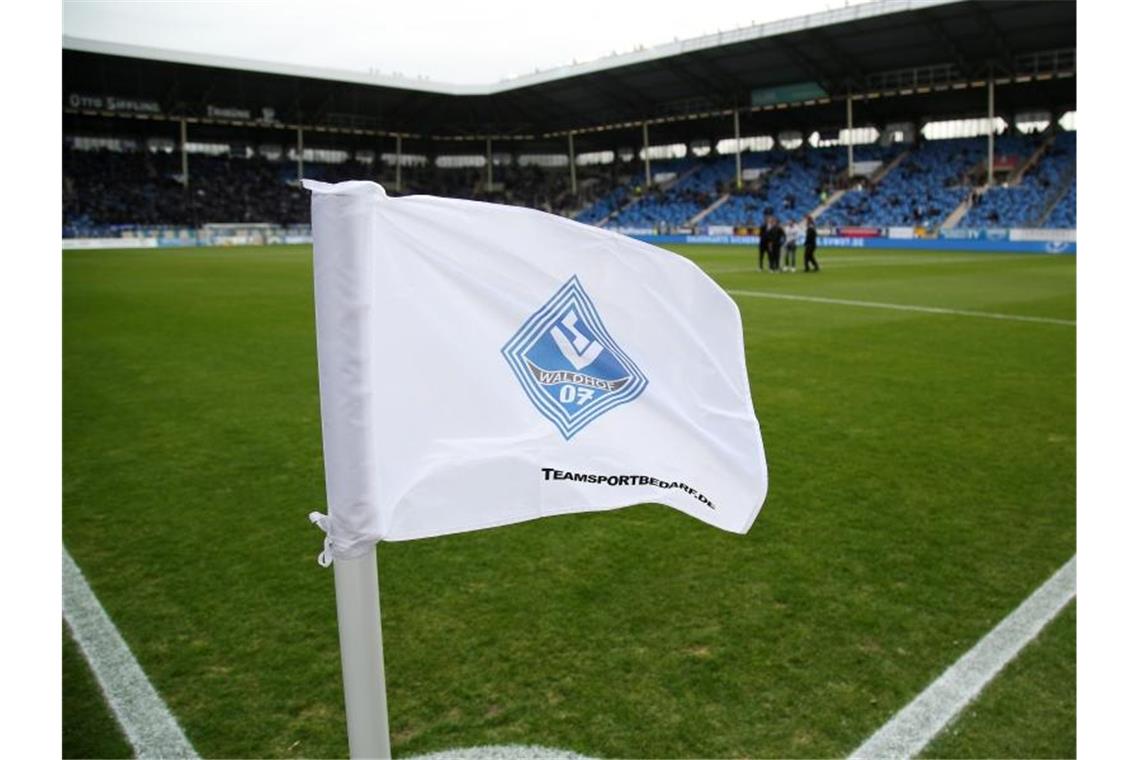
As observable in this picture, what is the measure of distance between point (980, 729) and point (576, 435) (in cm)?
213

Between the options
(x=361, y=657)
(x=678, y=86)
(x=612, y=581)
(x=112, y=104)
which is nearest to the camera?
(x=361, y=657)

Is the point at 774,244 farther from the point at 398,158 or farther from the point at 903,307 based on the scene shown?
the point at 398,158

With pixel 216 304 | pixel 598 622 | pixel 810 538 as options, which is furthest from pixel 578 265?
pixel 216 304

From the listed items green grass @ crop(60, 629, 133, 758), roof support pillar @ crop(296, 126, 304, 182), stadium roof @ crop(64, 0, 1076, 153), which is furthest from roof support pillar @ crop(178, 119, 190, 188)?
green grass @ crop(60, 629, 133, 758)

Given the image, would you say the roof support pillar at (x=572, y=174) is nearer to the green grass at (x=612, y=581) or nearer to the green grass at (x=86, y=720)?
the green grass at (x=612, y=581)

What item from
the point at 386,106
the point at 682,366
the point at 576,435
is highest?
the point at 386,106

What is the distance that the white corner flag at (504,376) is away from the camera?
199 cm

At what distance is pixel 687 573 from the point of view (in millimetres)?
4836

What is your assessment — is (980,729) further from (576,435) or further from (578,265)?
(578,265)

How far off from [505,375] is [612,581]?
8.82ft

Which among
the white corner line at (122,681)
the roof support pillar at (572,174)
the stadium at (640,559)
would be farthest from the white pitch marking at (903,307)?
the roof support pillar at (572,174)

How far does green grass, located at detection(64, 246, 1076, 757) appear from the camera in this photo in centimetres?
346

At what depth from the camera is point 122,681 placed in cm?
373

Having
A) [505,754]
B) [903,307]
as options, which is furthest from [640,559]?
[903,307]
